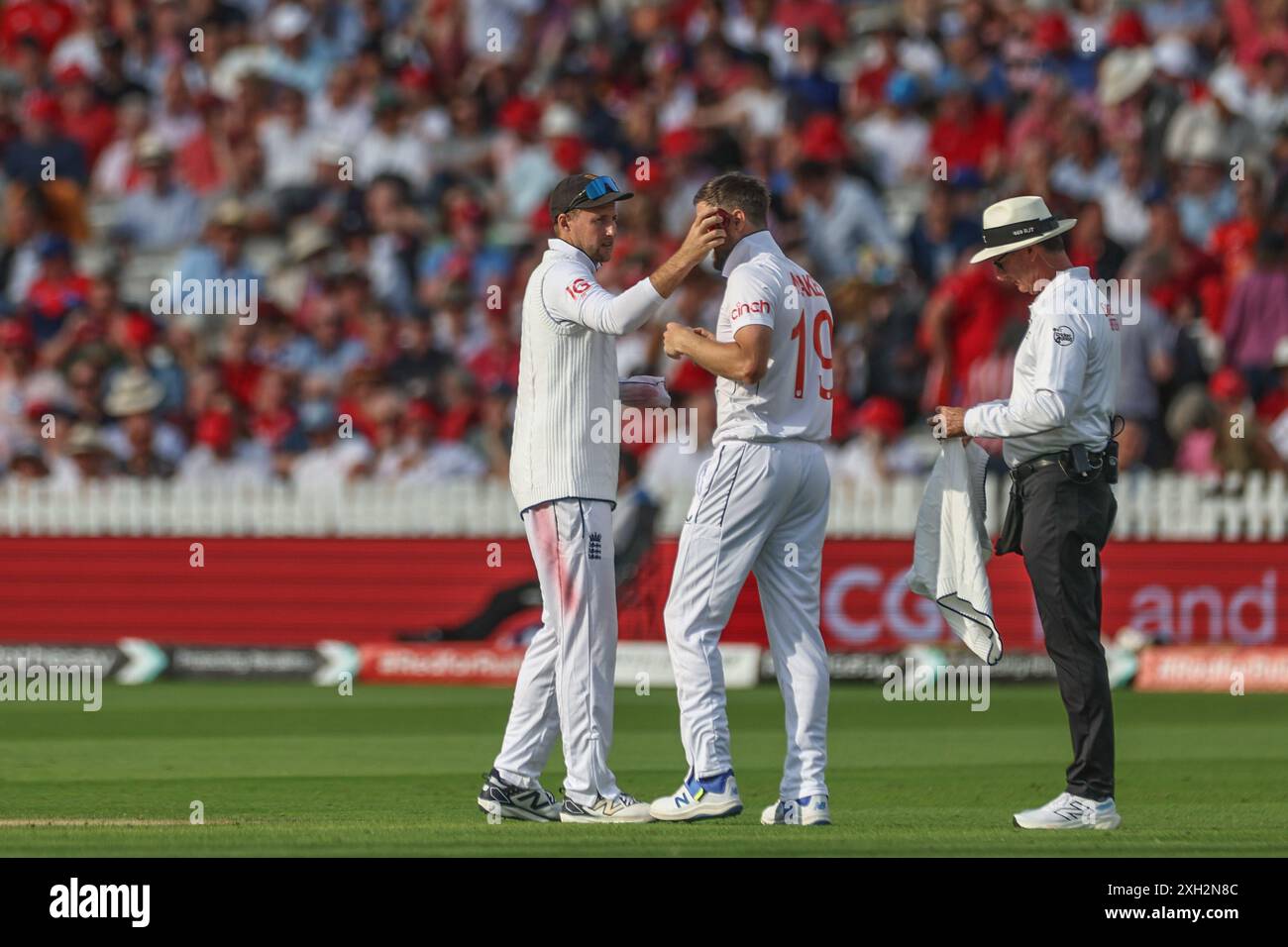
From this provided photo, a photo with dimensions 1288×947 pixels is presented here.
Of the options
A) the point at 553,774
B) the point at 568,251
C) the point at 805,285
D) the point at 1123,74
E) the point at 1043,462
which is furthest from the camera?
the point at 1123,74

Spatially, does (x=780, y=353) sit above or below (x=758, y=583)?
above

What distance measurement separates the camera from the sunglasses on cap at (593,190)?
984 centimetres

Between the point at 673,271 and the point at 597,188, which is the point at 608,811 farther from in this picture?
the point at 597,188

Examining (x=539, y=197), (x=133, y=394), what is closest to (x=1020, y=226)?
(x=133, y=394)

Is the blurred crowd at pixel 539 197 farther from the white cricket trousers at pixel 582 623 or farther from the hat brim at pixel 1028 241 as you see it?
the white cricket trousers at pixel 582 623

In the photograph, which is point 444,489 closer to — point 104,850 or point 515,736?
point 515,736

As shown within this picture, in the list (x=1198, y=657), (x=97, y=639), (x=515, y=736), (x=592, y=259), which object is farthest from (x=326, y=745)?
(x=1198, y=657)

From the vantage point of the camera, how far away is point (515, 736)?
9977 millimetres

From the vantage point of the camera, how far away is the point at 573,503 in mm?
9742

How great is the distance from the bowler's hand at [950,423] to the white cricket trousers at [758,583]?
54 centimetres

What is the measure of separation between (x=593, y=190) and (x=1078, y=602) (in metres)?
2.70

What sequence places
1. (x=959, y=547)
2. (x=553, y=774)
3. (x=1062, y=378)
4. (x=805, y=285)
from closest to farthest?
(x=1062, y=378), (x=805, y=285), (x=959, y=547), (x=553, y=774)

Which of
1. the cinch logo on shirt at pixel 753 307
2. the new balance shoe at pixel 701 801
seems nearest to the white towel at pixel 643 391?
the cinch logo on shirt at pixel 753 307

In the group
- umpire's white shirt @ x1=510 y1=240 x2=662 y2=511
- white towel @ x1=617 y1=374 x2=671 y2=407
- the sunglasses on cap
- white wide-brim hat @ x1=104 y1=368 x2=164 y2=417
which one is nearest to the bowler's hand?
white towel @ x1=617 y1=374 x2=671 y2=407
